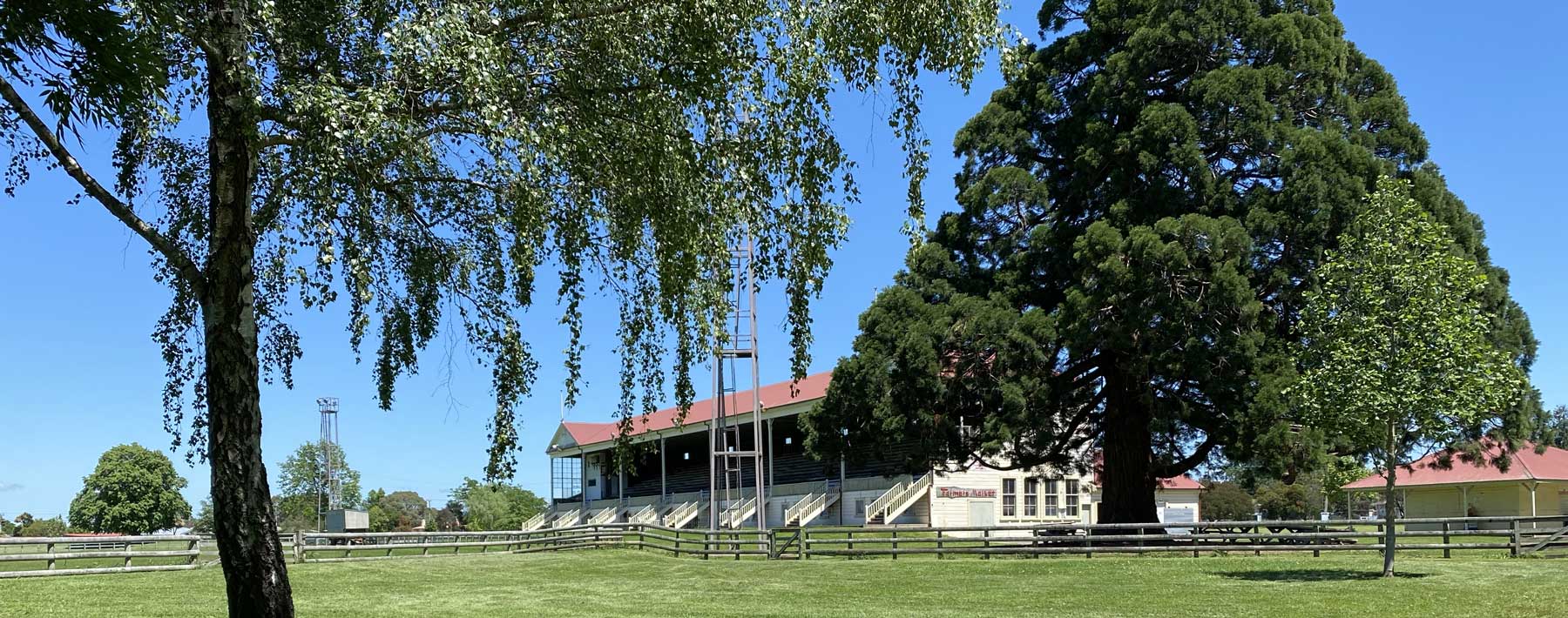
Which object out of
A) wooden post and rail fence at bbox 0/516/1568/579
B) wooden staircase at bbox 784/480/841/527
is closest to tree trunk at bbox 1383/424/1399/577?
wooden post and rail fence at bbox 0/516/1568/579

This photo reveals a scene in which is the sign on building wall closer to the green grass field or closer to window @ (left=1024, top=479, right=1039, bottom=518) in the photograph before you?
window @ (left=1024, top=479, right=1039, bottom=518)

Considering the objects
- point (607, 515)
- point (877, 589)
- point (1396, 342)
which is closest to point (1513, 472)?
point (1396, 342)

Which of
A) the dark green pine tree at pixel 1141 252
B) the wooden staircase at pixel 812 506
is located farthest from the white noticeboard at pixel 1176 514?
the dark green pine tree at pixel 1141 252

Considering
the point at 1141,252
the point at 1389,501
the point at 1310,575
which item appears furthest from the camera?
the point at 1141,252

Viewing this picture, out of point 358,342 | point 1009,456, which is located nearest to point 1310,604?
point 1009,456

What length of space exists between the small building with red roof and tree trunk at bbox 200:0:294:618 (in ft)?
115

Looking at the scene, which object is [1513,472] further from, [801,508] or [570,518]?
[570,518]

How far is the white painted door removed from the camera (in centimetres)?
3816

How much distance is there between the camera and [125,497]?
8262 cm

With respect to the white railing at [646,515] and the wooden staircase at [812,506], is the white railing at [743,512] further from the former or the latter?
the white railing at [646,515]

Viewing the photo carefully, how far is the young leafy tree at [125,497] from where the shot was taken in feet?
270

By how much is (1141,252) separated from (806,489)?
21997 millimetres

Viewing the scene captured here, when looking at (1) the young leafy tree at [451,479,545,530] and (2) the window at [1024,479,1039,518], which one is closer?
(2) the window at [1024,479,1039,518]

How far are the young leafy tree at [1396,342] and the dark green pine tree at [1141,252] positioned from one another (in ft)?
11.7
